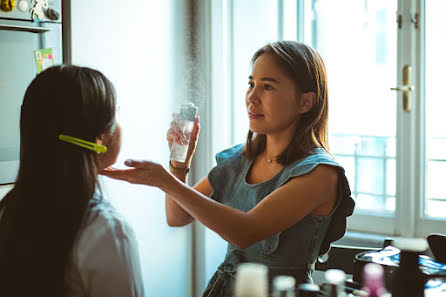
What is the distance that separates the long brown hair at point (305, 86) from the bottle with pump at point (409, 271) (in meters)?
0.60

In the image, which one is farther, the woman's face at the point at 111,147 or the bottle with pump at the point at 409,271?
the woman's face at the point at 111,147

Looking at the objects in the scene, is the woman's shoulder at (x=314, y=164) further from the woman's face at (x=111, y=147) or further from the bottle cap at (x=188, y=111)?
the woman's face at (x=111, y=147)

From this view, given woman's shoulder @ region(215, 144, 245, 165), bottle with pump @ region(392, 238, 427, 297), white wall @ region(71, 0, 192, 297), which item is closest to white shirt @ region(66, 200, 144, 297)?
bottle with pump @ region(392, 238, 427, 297)

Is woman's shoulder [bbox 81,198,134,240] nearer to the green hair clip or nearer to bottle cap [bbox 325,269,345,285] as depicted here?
the green hair clip

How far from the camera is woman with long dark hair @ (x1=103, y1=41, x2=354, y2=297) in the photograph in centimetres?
136

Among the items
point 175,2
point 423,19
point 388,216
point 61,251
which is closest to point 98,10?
point 175,2

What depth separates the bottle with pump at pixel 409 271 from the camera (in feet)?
2.93

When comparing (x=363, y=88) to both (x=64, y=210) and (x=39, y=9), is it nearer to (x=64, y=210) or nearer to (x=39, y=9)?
(x=39, y=9)

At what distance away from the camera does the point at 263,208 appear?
137 cm

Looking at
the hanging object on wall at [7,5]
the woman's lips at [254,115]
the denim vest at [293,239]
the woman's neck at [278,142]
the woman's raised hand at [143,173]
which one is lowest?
the denim vest at [293,239]

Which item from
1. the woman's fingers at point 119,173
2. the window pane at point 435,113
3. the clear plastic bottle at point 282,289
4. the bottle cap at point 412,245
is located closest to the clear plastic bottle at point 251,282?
the clear plastic bottle at point 282,289

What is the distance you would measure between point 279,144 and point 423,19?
134 centimetres

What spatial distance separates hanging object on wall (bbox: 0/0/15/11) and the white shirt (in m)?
0.90

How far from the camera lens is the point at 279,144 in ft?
5.21
